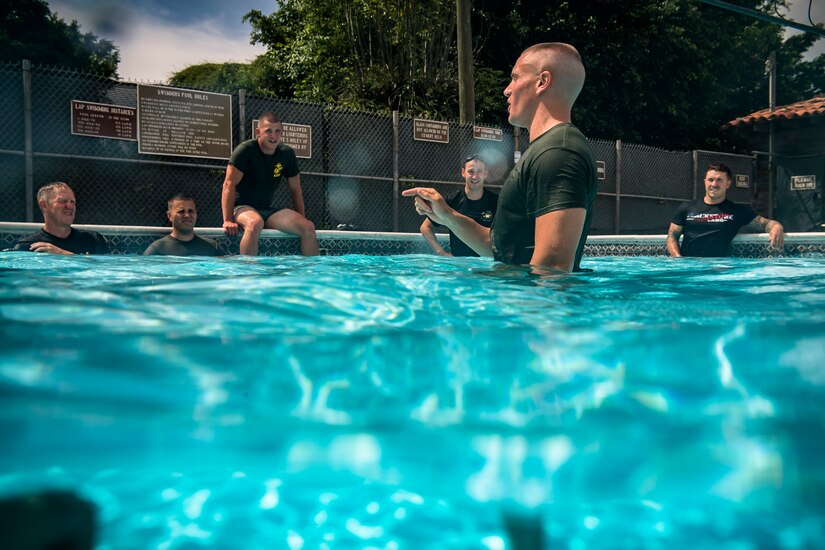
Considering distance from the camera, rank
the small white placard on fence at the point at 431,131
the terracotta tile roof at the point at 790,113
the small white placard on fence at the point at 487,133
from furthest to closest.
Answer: the terracotta tile roof at the point at 790,113, the small white placard on fence at the point at 487,133, the small white placard on fence at the point at 431,131

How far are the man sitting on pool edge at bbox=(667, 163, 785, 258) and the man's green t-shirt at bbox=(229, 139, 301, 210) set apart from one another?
422cm

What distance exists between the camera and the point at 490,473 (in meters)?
1.21

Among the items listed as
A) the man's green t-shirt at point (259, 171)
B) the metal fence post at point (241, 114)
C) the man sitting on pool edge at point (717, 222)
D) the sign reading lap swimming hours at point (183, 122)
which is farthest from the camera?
the metal fence post at point (241, 114)

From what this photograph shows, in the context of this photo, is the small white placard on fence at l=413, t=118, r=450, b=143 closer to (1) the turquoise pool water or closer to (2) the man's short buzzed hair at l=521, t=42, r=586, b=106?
(2) the man's short buzzed hair at l=521, t=42, r=586, b=106

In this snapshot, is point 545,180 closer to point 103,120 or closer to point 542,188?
point 542,188

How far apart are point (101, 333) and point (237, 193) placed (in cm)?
534

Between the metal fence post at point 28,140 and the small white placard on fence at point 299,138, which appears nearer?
the metal fence post at point 28,140

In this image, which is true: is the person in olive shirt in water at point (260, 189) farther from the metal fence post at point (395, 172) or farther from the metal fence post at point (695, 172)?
the metal fence post at point (695, 172)

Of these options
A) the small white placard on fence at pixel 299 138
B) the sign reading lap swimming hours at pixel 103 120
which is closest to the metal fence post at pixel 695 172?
the small white placard on fence at pixel 299 138

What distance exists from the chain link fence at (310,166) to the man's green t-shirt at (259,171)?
3766mm

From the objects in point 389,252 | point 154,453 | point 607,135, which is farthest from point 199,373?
point 607,135

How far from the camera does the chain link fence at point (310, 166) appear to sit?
889 cm

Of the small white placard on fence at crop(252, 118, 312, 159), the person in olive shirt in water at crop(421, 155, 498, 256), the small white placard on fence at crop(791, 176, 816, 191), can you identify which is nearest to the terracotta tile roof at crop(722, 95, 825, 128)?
the small white placard on fence at crop(791, 176, 816, 191)

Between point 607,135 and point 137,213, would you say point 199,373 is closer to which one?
point 137,213
